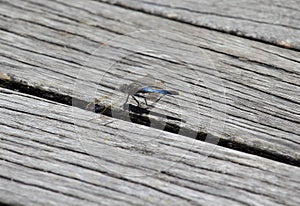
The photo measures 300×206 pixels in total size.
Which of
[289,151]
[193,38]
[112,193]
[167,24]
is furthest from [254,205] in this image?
[167,24]

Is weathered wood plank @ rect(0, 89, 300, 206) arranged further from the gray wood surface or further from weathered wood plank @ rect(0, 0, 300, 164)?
the gray wood surface

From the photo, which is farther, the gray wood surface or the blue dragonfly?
the gray wood surface

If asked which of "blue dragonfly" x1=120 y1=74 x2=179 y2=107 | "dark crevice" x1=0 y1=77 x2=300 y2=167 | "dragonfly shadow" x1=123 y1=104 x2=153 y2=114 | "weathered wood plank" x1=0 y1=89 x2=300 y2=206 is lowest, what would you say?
"weathered wood plank" x1=0 y1=89 x2=300 y2=206

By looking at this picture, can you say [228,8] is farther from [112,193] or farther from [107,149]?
[112,193]

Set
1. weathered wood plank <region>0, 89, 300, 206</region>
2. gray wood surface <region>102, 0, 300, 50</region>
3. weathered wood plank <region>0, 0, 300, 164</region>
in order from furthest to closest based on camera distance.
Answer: gray wood surface <region>102, 0, 300, 50</region> < weathered wood plank <region>0, 0, 300, 164</region> < weathered wood plank <region>0, 89, 300, 206</region>

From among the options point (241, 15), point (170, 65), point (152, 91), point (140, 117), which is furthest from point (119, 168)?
point (241, 15)

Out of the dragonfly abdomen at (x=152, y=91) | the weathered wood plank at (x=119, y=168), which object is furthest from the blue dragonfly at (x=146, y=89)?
the weathered wood plank at (x=119, y=168)

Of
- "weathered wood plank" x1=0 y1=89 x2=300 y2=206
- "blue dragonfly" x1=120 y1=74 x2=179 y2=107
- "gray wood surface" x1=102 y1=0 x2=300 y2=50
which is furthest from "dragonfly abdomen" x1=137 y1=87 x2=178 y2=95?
"gray wood surface" x1=102 y1=0 x2=300 y2=50
